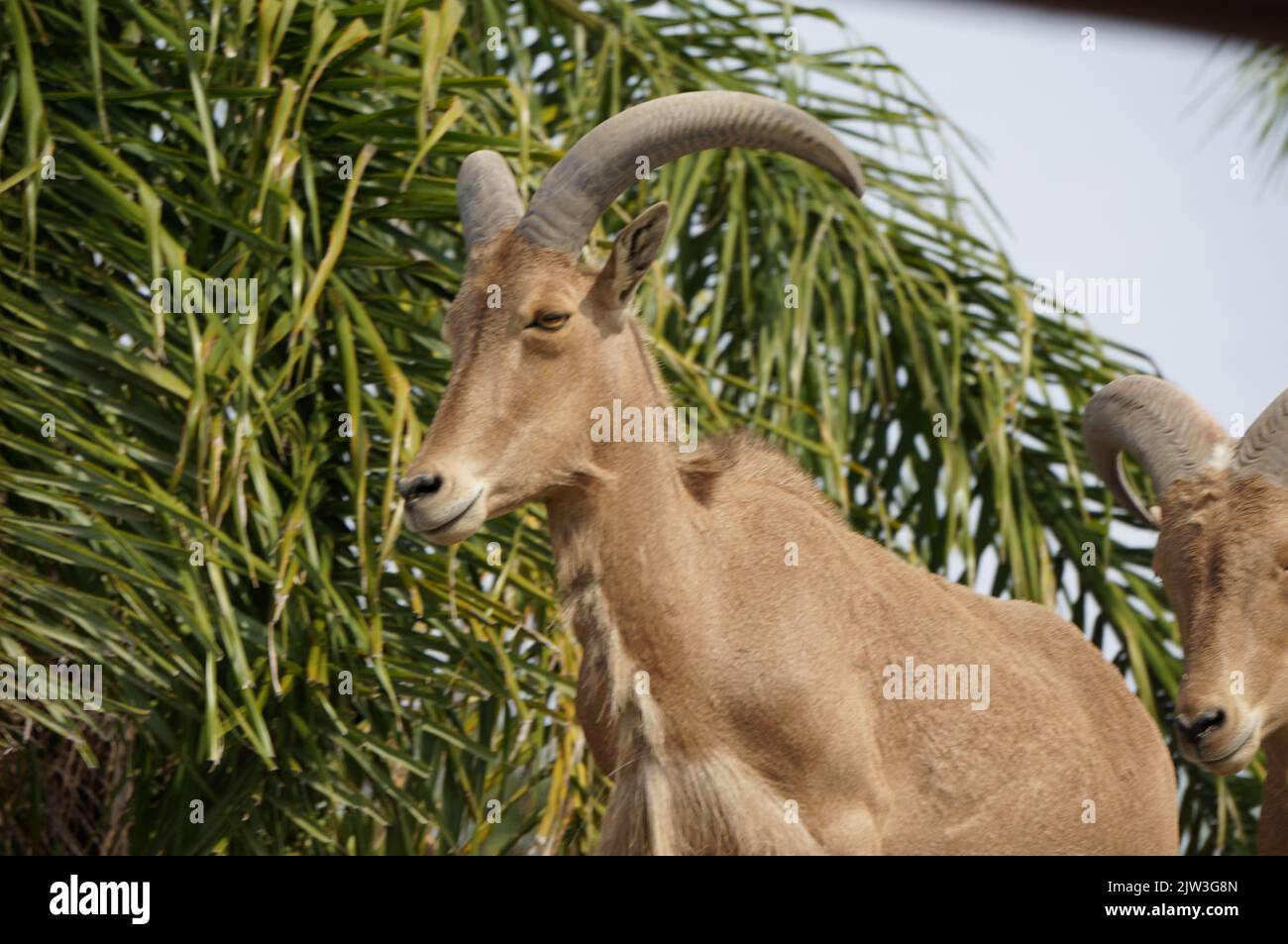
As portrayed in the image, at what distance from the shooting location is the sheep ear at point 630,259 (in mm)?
3982

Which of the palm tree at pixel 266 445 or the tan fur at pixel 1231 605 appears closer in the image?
the tan fur at pixel 1231 605

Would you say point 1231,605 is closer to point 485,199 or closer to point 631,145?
point 631,145

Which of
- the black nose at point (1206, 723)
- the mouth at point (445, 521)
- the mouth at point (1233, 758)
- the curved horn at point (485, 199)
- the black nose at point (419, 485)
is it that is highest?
the curved horn at point (485, 199)

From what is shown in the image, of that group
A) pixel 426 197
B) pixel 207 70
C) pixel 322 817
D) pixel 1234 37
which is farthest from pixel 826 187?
pixel 1234 37

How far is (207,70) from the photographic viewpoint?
6.15 meters

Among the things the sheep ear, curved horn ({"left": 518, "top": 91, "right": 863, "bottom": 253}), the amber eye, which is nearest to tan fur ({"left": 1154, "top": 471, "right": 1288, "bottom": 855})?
curved horn ({"left": 518, "top": 91, "right": 863, "bottom": 253})

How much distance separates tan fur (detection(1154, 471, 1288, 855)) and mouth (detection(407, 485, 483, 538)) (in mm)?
1800

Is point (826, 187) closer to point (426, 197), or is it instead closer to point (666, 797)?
point (426, 197)

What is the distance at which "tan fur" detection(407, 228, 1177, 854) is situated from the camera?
3725 mm

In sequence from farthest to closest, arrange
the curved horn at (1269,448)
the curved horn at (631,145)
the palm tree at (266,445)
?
the palm tree at (266,445)
the curved horn at (1269,448)
the curved horn at (631,145)

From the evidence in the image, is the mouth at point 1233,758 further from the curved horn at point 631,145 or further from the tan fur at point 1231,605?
the curved horn at point 631,145

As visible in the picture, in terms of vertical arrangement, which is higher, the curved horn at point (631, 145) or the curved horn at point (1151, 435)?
the curved horn at point (631, 145)

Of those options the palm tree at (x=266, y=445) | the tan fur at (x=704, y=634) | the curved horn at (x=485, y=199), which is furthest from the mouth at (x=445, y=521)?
the palm tree at (x=266, y=445)

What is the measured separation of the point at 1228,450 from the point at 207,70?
12.6ft
